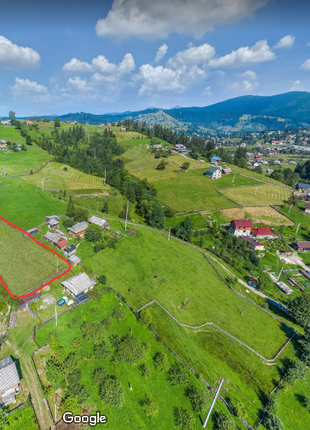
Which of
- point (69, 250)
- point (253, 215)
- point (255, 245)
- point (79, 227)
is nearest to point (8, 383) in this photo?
point (69, 250)

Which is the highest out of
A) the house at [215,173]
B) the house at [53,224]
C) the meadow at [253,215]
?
the house at [215,173]

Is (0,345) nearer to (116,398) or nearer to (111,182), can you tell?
(116,398)

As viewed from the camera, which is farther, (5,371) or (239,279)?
(239,279)

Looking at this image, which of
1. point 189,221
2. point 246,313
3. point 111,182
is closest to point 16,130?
point 111,182

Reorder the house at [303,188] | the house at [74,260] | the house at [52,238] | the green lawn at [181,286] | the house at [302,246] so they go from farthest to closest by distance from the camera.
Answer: the house at [303,188]
the house at [302,246]
the house at [52,238]
the house at [74,260]
the green lawn at [181,286]

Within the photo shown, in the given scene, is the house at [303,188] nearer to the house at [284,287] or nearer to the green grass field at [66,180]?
the house at [284,287]

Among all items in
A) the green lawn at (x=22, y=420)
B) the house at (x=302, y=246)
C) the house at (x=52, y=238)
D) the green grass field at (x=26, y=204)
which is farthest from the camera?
the house at (x=302, y=246)

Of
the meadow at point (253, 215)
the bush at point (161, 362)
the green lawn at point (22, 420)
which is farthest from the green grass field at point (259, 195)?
the green lawn at point (22, 420)
